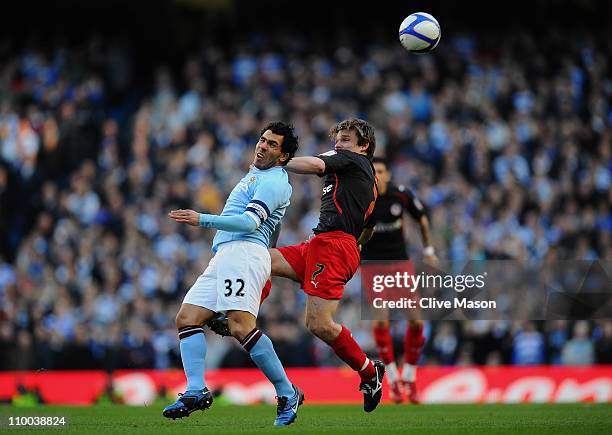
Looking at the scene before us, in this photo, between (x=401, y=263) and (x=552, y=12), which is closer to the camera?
(x=401, y=263)

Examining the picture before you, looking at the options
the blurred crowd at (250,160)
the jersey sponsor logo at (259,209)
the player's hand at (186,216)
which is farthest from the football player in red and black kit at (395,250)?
the player's hand at (186,216)

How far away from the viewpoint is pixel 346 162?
30.1 ft

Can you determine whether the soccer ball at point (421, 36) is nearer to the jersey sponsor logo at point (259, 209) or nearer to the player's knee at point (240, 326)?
the jersey sponsor logo at point (259, 209)

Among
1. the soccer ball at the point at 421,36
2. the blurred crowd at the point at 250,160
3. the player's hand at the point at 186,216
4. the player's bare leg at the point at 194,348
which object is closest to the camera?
the player's hand at the point at 186,216

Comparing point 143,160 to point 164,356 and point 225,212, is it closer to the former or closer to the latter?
point 164,356

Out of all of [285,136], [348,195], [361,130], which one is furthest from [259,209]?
[361,130]

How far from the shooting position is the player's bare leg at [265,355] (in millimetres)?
8656

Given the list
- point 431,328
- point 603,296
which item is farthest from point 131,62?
point 603,296

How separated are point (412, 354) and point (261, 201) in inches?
169

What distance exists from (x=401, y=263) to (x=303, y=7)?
15312 millimetres

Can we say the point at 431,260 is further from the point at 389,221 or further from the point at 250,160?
the point at 250,160

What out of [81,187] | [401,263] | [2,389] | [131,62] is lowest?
[2,389]

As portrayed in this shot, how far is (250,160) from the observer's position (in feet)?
67.5

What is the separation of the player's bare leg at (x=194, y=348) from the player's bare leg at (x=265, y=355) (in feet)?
0.92
